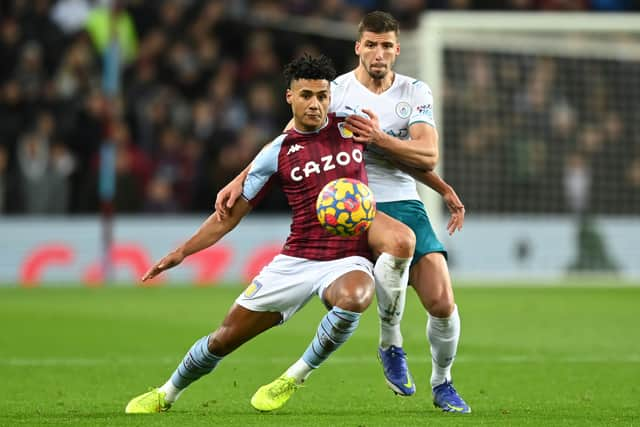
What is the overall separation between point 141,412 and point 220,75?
47.8ft

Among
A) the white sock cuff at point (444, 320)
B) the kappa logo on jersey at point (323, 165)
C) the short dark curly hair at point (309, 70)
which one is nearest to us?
the short dark curly hair at point (309, 70)

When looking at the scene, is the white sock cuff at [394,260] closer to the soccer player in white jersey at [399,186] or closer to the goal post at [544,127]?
the soccer player in white jersey at [399,186]

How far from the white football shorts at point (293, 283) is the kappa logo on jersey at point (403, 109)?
0.98 meters

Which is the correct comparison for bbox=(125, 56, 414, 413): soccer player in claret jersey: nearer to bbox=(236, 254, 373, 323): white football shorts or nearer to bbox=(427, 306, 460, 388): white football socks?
bbox=(236, 254, 373, 323): white football shorts

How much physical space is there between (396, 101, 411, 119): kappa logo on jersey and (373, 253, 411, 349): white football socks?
893 millimetres

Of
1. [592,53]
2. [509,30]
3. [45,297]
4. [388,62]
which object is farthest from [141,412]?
[592,53]

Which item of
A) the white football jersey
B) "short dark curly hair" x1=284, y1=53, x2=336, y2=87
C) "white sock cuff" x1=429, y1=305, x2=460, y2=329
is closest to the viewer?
"short dark curly hair" x1=284, y1=53, x2=336, y2=87

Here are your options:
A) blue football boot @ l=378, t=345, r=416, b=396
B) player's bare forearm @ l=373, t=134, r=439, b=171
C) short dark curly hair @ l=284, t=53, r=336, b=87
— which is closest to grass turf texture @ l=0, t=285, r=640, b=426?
blue football boot @ l=378, t=345, r=416, b=396

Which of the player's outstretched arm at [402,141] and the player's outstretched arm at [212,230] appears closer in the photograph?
the player's outstretched arm at [402,141]

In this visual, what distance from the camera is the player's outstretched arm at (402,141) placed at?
733 cm

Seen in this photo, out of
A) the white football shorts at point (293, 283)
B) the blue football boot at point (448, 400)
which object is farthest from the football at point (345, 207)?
the blue football boot at point (448, 400)

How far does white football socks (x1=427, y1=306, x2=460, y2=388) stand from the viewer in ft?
25.1

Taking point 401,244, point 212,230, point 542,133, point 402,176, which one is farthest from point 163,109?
point 401,244

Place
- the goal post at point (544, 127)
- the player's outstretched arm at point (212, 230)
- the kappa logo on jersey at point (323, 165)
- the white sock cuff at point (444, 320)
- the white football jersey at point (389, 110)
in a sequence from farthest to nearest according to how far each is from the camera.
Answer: the goal post at point (544, 127) < the white football jersey at point (389, 110) < the white sock cuff at point (444, 320) < the player's outstretched arm at point (212, 230) < the kappa logo on jersey at point (323, 165)
